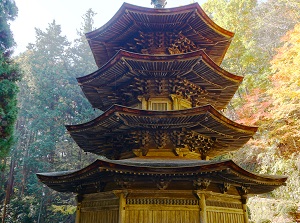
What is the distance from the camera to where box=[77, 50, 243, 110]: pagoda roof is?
8.42m

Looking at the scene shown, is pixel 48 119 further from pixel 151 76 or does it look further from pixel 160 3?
pixel 151 76

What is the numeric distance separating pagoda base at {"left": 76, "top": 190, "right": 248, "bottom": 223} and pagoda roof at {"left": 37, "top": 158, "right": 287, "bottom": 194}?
0.25 m

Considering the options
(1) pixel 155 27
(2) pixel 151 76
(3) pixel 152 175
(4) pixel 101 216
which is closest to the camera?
(3) pixel 152 175

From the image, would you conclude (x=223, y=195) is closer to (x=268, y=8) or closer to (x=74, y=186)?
(x=74, y=186)

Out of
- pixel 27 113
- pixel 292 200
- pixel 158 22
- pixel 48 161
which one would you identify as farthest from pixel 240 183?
pixel 27 113

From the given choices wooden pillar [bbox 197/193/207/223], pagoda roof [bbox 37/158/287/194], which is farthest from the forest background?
wooden pillar [bbox 197/193/207/223]

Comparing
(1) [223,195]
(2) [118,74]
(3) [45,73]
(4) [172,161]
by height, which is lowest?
(1) [223,195]

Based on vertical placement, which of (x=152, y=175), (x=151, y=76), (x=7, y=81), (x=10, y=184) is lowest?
(x=152, y=175)

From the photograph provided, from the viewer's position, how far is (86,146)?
35.0ft

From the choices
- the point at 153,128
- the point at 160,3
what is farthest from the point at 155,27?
the point at 153,128

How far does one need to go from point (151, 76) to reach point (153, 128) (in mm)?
1918

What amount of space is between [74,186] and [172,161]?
144 inches

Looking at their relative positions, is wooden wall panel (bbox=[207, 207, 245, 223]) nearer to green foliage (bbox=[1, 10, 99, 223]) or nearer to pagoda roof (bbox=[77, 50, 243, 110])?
pagoda roof (bbox=[77, 50, 243, 110])

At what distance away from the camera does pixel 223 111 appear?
17.9 m
